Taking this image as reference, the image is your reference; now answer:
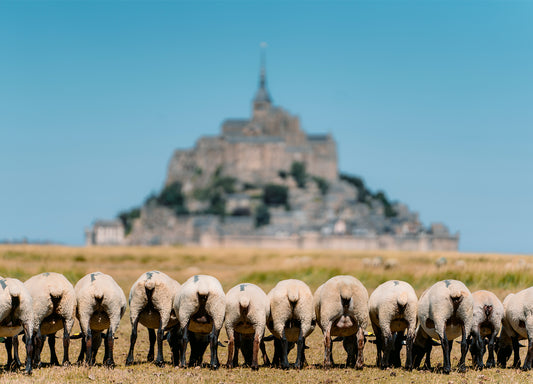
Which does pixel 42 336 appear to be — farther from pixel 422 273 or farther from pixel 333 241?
pixel 333 241

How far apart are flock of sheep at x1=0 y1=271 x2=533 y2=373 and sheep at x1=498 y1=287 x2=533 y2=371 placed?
0.02 metres

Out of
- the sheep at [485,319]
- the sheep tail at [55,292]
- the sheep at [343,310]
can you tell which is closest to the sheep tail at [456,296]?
the sheep at [485,319]

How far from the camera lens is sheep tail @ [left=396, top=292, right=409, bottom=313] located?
1486cm

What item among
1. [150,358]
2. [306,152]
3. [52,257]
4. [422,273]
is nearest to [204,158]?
[306,152]

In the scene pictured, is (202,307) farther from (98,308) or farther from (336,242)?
(336,242)

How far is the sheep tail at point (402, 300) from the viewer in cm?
1486

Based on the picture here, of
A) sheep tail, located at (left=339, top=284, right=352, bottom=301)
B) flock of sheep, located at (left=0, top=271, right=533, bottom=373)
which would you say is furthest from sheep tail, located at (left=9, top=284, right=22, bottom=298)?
sheep tail, located at (left=339, top=284, right=352, bottom=301)

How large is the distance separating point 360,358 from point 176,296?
361cm

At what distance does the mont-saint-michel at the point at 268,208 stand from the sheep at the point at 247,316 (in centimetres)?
14194

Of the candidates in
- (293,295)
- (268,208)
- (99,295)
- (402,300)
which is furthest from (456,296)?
(268,208)

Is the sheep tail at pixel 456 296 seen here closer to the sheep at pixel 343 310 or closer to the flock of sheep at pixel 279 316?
the flock of sheep at pixel 279 316

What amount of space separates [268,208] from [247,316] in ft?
532

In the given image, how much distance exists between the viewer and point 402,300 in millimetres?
14867

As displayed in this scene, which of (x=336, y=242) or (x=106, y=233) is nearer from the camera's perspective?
(x=336, y=242)
